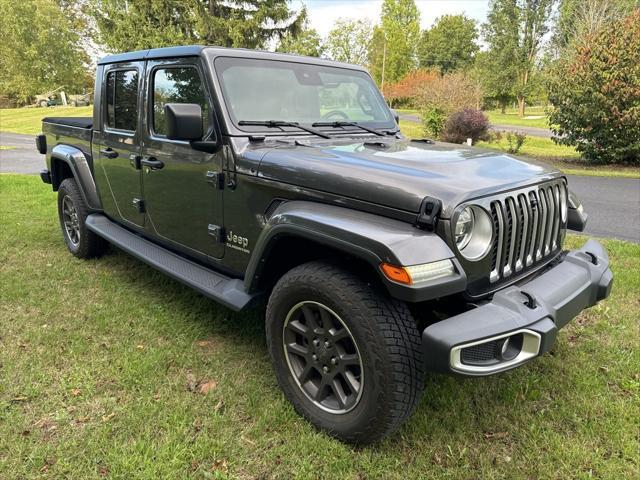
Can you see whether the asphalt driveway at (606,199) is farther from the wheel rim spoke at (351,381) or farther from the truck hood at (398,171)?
the wheel rim spoke at (351,381)

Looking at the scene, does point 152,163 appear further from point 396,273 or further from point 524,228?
point 524,228

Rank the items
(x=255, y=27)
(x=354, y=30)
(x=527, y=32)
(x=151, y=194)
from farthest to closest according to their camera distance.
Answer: (x=527, y=32)
(x=354, y=30)
(x=255, y=27)
(x=151, y=194)

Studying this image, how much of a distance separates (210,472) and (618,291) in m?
3.74

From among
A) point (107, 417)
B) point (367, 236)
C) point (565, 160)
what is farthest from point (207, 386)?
point (565, 160)

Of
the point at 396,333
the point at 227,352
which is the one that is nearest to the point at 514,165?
the point at 396,333

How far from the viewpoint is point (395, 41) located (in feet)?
146

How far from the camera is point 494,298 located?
2.15 meters

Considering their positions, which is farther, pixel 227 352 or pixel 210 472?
pixel 227 352

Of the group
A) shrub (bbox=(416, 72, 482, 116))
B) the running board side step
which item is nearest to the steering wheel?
the running board side step

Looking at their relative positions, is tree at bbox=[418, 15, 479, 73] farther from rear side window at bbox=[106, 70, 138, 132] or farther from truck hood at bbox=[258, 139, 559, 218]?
truck hood at bbox=[258, 139, 559, 218]

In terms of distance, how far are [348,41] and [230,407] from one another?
3909cm

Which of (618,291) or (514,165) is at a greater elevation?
(514,165)

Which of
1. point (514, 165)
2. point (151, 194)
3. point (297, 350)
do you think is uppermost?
point (514, 165)

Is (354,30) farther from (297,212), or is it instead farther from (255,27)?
(297,212)
